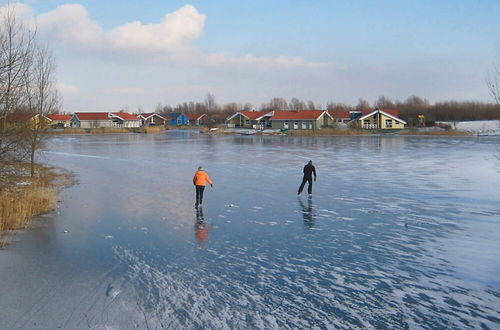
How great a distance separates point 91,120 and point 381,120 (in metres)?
67.6

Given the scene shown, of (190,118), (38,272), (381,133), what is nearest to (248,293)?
(38,272)

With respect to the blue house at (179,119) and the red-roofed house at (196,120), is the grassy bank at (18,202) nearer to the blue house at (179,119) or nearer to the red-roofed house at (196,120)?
the red-roofed house at (196,120)

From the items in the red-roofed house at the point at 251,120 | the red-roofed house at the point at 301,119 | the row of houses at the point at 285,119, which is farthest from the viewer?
the red-roofed house at the point at 251,120

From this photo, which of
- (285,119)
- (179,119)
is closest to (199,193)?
(285,119)

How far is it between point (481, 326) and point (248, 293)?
10.9 ft

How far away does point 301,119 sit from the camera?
83250 mm

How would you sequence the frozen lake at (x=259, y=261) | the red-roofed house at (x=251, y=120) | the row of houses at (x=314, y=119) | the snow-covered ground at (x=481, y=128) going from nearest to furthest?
the frozen lake at (x=259, y=261)
the snow-covered ground at (x=481, y=128)
the row of houses at (x=314, y=119)
the red-roofed house at (x=251, y=120)

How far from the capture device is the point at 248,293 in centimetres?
725

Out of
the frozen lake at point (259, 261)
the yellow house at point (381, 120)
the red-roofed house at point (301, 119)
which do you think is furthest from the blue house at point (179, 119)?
the frozen lake at point (259, 261)

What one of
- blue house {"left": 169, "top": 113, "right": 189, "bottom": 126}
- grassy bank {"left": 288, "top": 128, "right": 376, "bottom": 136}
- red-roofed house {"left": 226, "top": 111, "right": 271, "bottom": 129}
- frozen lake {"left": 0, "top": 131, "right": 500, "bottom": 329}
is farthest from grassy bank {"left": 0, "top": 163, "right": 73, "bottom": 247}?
blue house {"left": 169, "top": 113, "right": 189, "bottom": 126}

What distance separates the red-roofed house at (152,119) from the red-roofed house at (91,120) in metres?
16.8

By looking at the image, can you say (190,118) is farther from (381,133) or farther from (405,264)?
(405,264)

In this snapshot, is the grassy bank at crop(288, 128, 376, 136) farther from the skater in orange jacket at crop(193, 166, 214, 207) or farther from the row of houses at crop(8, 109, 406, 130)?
the skater in orange jacket at crop(193, 166, 214, 207)

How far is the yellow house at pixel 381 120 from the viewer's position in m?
78.5
